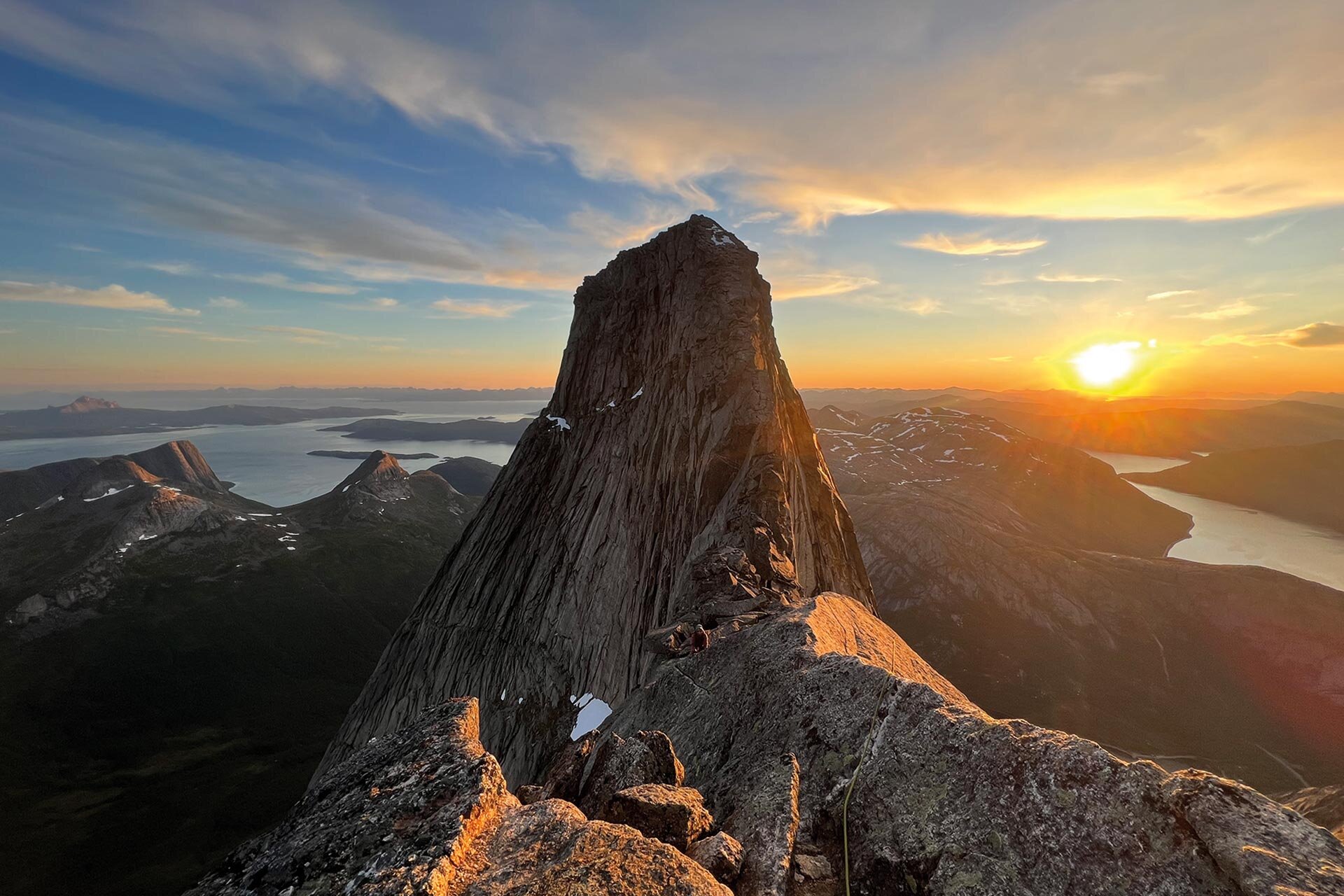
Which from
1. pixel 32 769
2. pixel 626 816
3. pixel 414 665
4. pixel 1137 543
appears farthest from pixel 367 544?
pixel 1137 543

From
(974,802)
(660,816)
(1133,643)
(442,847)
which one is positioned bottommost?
(1133,643)

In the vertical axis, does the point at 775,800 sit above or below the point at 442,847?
below

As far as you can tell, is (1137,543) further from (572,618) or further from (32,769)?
(32,769)

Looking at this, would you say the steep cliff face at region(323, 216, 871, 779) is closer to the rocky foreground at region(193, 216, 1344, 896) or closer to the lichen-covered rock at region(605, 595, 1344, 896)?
the rocky foreground at region(193, 216, 1344, 896)

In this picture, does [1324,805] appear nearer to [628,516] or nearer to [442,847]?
[442,847]

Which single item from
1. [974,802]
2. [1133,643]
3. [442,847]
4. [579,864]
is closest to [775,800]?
[974,802]

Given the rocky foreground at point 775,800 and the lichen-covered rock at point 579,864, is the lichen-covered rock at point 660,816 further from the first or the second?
the lichen-covered rock at point 579,864

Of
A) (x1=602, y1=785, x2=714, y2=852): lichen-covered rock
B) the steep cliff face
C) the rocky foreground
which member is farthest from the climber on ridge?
(x1=602, y1=785, x2=714, y2=852): lichen-covered rock
